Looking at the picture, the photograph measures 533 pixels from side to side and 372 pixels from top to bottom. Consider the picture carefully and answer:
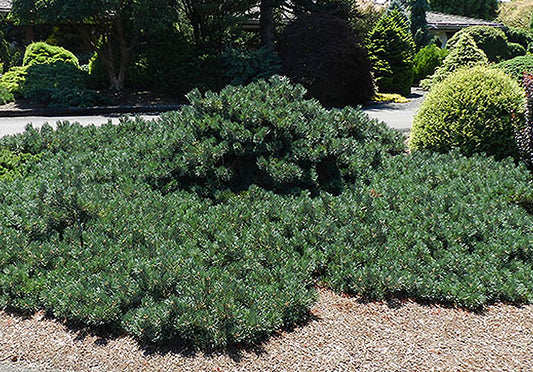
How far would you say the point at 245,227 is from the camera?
4.18 meters

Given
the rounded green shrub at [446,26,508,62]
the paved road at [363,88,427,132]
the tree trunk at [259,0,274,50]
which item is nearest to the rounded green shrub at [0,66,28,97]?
the tree trunk at [259,0,274,50]

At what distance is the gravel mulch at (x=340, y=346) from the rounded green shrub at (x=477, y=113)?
3261mm

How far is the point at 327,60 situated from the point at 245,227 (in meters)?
11.0

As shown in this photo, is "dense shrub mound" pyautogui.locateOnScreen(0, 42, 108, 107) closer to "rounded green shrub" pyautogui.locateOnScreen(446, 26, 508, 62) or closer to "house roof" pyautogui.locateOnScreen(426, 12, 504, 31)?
"rounded green shrub" pyautogui.locateOnScreen(446, 26, 508, 62)

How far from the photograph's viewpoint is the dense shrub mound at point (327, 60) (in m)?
14.3

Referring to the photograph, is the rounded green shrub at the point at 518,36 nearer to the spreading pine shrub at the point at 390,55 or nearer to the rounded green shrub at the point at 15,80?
the spreading pine shrub at the point at 390,55

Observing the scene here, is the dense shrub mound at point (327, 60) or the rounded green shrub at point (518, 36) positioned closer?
the dense shrub mound at point (327, 60)

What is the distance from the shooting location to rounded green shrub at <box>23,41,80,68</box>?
1495 cm

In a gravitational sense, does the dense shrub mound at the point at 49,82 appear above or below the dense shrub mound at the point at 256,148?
above

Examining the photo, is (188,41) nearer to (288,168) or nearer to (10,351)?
(288,168)

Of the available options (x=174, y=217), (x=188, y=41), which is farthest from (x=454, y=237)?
(x=188, y=41)

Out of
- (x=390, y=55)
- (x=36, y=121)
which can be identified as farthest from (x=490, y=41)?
(x=36, y=121)

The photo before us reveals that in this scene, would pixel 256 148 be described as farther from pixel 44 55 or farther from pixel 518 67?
pixel 44 55

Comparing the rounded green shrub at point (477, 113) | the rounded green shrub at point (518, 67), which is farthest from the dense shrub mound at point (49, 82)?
the rounded green shrub at point (518, 67)
